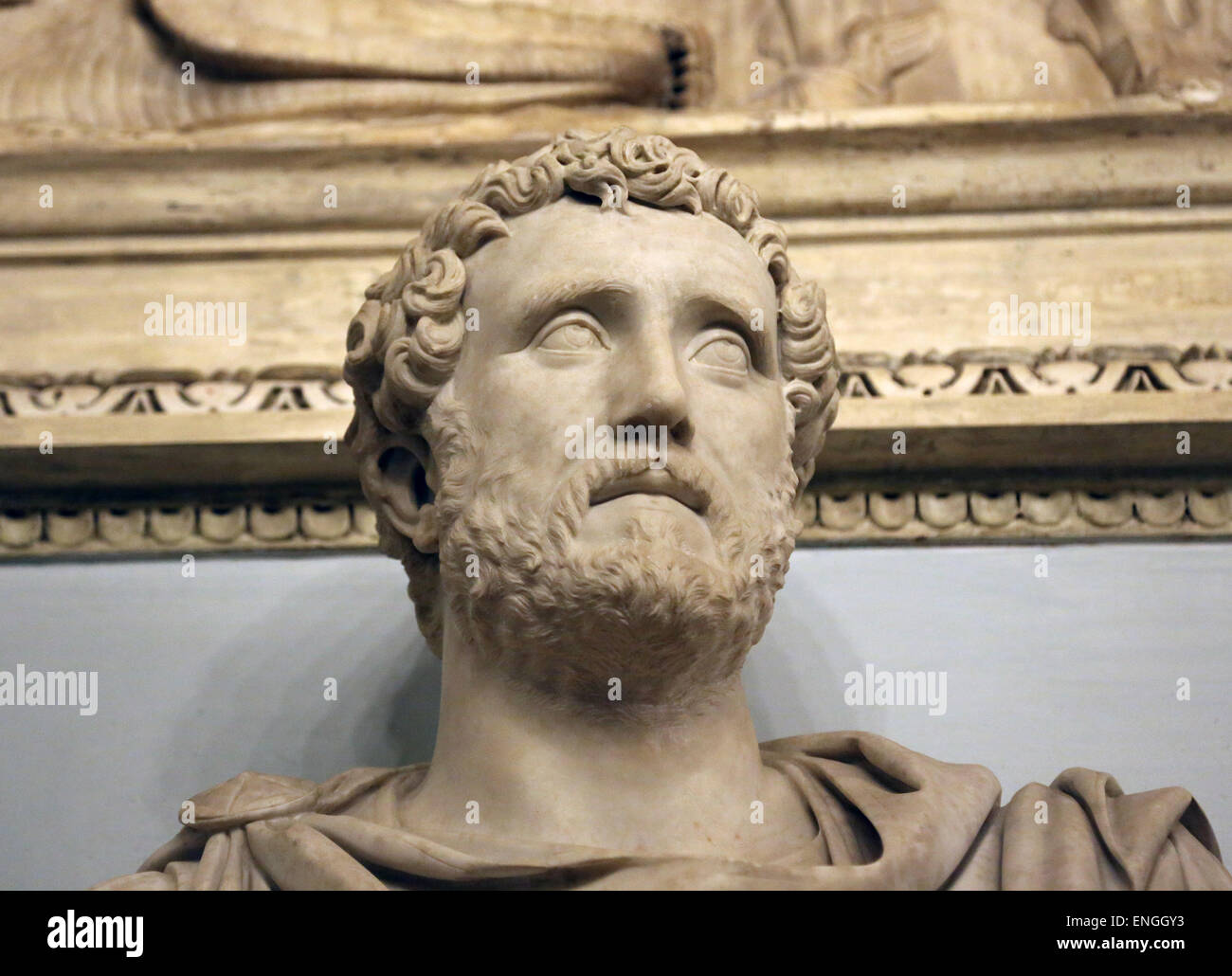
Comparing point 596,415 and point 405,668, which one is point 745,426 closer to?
point 596,415

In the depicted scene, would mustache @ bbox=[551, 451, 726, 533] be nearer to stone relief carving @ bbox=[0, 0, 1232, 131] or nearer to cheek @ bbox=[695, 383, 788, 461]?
cheek @ bbox=[695, 383, 788, 461]

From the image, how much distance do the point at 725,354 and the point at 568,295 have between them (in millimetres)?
250

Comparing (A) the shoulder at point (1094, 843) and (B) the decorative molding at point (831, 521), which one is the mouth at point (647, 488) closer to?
(A) the shoulder at point (1094, 843)

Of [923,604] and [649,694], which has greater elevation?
[923,604]

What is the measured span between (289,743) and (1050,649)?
1432 mm

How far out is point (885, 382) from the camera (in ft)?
12.1

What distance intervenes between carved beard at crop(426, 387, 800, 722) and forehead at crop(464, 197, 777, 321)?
24cm

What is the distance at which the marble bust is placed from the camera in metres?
2.60

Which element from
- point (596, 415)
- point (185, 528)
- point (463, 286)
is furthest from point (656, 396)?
point (185, 528)

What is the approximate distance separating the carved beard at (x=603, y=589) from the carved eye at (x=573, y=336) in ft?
0.55

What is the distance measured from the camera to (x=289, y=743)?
3631 millimetres

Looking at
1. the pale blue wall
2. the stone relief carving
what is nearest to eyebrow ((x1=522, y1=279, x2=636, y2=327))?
the pale blue wall
